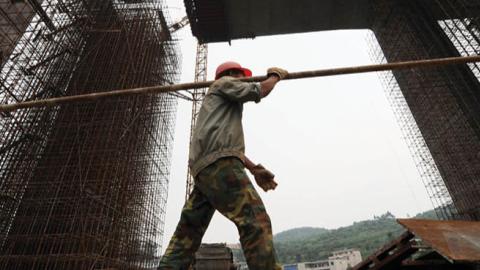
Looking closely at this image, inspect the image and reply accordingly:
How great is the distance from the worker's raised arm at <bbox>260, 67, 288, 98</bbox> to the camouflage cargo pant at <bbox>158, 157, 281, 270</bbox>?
0.60 meters

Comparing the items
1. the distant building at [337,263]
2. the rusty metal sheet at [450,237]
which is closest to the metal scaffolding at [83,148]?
the rusty metal sheet at [450,237]

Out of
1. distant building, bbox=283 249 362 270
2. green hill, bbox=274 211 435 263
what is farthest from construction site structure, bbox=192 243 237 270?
green hill, bbox=274 211 435 263

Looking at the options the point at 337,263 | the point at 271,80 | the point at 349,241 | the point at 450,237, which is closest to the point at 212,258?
the point at 450,237

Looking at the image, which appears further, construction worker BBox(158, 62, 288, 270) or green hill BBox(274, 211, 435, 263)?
green hill BBox(274, 211, 435, 263)

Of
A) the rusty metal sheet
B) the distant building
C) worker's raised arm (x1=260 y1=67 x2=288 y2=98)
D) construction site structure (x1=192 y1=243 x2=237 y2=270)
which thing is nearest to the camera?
worker's raised arm (x1=260 y1=67 x2=288 y2=98)

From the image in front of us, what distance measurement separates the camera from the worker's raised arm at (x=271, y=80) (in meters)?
2.42

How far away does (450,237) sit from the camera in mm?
4781

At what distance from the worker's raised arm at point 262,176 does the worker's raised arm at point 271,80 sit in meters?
0.54

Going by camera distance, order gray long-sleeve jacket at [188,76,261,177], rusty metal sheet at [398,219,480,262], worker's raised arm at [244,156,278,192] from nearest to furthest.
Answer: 1. gray long-sleeve jacket at [188,76,261,177]
2. worker's raised arm at [244,156,278,192]
3. rusty metal sheet at [398,219,480,262]

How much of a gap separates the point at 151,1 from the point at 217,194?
17.5 m

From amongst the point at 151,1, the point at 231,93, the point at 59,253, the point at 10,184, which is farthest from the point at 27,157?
the point at 231,93

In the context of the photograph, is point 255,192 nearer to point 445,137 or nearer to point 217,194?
point 217,194

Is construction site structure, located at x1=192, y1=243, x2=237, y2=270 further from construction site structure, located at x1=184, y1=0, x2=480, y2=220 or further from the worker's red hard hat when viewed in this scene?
construction site structure, located at x1=184, y1=0, x2=480, y2=220

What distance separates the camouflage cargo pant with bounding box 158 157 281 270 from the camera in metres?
1.89
